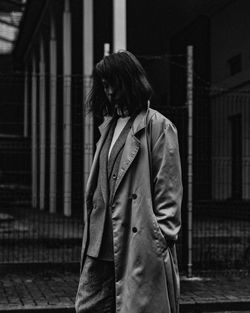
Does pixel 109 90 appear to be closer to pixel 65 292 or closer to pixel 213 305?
pixel 213 305

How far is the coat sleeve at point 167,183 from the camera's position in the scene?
3.31m

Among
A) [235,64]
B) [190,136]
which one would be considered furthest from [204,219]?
[235,64]

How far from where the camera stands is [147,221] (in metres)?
3.29

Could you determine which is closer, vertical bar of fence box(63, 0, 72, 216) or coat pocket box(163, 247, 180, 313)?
coat pocket box(163, 247, 180, 313)

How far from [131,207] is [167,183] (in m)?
0.21

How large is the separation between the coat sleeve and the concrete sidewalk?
13.2ft

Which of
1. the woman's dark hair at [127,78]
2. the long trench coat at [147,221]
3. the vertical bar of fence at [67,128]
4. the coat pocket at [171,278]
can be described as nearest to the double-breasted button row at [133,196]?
the long trench coat at [147,221]

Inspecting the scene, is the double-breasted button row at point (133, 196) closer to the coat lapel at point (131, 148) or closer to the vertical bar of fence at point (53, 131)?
the coat lapel at point (131, 148)

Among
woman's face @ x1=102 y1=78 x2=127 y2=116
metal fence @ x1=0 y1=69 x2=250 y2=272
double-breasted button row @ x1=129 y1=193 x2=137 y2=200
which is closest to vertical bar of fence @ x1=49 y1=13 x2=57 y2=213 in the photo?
metal fence @ x1=0 y1=69 x2=250 y2=272

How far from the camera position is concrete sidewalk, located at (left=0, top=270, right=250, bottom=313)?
7.25 m

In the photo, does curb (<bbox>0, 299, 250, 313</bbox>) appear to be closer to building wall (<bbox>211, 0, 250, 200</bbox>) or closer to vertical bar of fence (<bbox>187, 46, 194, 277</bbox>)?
vertical bar of fence (<bbox>187, 46, 194, 277</bbox>)

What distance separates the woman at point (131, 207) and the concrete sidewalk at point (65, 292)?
377cm

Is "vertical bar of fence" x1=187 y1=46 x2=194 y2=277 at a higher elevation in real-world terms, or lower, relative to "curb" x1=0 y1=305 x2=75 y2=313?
higher

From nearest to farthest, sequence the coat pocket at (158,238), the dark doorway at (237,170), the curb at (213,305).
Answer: the coat pocket at (158,238)
the curb at (213,305)
the dark doorway at (237,170)
